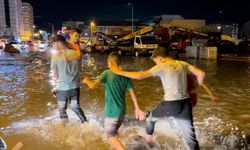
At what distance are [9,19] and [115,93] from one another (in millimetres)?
149020

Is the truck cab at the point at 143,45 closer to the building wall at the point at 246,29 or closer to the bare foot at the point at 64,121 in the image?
the bare foot at the point at 64,121

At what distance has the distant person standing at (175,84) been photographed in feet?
14.4

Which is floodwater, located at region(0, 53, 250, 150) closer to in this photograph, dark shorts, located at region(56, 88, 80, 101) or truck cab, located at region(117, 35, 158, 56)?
dark shorts, located at region(56, 88, 80, 101)

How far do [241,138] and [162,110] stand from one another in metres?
2.33

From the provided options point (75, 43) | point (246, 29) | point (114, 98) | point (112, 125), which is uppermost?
point (246, 29)

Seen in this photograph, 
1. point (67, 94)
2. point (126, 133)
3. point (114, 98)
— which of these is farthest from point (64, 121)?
point (114, 98)

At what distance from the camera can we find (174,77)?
4.39 metres

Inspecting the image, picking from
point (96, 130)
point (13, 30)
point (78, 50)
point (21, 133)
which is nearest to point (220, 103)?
point (96, 130)

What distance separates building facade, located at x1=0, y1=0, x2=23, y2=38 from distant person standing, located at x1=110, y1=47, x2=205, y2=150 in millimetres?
138908

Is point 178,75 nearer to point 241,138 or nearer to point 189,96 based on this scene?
point 189,96

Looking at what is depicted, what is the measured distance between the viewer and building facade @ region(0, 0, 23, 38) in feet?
452

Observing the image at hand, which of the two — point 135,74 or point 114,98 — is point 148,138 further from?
point 135,74

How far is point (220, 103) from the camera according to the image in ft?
29.9

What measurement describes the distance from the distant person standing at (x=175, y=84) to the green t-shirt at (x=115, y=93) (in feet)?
0.52
